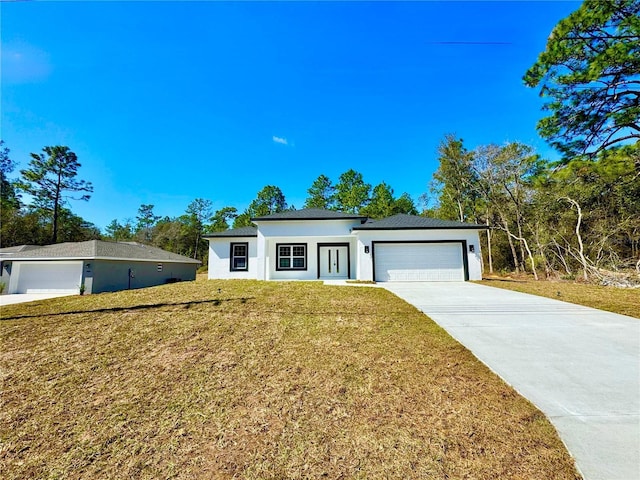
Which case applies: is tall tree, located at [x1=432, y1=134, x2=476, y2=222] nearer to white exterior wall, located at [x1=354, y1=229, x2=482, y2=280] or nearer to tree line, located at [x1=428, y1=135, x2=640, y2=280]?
tree line, located at [x1=428, y1=135, x2=640, y2=280]

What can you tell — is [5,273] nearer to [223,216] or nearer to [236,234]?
[236,234]

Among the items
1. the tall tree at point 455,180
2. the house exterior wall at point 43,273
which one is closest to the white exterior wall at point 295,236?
the house exterior wall at point 43,273

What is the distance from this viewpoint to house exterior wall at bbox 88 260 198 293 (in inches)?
542

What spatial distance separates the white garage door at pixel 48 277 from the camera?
47.1ft

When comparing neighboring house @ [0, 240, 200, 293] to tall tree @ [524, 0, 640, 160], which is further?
neighboring house @ [0, 240, 200, 293]

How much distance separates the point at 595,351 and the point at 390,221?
10.3 meters

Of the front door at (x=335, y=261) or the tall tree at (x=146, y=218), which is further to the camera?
the tall tree at (x=146, y=218)

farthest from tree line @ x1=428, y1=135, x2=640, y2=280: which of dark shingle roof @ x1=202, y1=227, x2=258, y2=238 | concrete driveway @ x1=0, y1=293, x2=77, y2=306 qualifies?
concrete driveway @ x1=0, y1=293, x2=77, y2=306

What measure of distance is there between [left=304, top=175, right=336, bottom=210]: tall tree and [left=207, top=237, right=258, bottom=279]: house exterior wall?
18442 millimetres

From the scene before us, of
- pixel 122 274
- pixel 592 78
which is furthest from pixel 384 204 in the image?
pixel 122 274

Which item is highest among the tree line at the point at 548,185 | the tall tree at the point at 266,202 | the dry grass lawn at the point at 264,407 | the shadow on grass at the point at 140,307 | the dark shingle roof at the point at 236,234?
the tall tree at the point at 266,202

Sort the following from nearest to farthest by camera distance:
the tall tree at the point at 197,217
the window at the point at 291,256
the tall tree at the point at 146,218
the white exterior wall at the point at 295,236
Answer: the white exterior wall at the point at 295,236, the window at the point at 291,256, the tall tree at the point at 197,217, the tall tree at the point at 146,218

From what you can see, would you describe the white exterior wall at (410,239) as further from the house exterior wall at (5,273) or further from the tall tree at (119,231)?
the tall tree at (119,231)

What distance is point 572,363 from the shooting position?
12.9 ft
